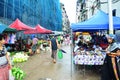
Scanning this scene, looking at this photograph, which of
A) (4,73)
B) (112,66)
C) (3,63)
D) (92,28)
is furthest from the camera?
(92,28)

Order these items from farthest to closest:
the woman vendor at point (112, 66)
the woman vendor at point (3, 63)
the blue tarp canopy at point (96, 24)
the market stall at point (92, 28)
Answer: the blue tarp canopy at point (96, 24)
the market stall at point (92, 28)
the woman vendor at point (3, 63)
the woman vendor at point (112, 66)

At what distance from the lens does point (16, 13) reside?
28.3 m

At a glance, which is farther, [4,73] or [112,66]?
[4,73]

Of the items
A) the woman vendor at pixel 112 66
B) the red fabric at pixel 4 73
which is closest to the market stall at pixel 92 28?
the red fabric at pixel 4 73

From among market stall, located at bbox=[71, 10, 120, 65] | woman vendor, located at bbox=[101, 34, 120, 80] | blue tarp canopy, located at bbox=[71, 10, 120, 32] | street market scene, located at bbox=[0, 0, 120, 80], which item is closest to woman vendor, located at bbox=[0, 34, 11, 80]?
street market scene, located at bbox=[0, 0, 120, 80]

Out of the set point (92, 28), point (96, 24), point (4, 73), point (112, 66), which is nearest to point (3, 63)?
point (4, 73)

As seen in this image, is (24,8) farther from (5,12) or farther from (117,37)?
(117,37)

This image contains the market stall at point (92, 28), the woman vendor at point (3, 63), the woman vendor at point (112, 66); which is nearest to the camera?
the woman vendor at point (112, 66)

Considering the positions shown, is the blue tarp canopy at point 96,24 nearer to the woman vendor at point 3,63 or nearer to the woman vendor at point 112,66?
the woman vendor at point 3,63

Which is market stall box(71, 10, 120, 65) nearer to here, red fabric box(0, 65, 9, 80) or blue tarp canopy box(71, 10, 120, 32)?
blue tarp canopy box(71, 10, 120, 32)

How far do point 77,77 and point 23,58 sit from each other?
6892mm

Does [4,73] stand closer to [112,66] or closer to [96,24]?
[112,66]

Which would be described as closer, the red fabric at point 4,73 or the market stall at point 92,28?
the red fabric at point 4,73

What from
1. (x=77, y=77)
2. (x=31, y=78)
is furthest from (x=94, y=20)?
(x=31, y=78)
